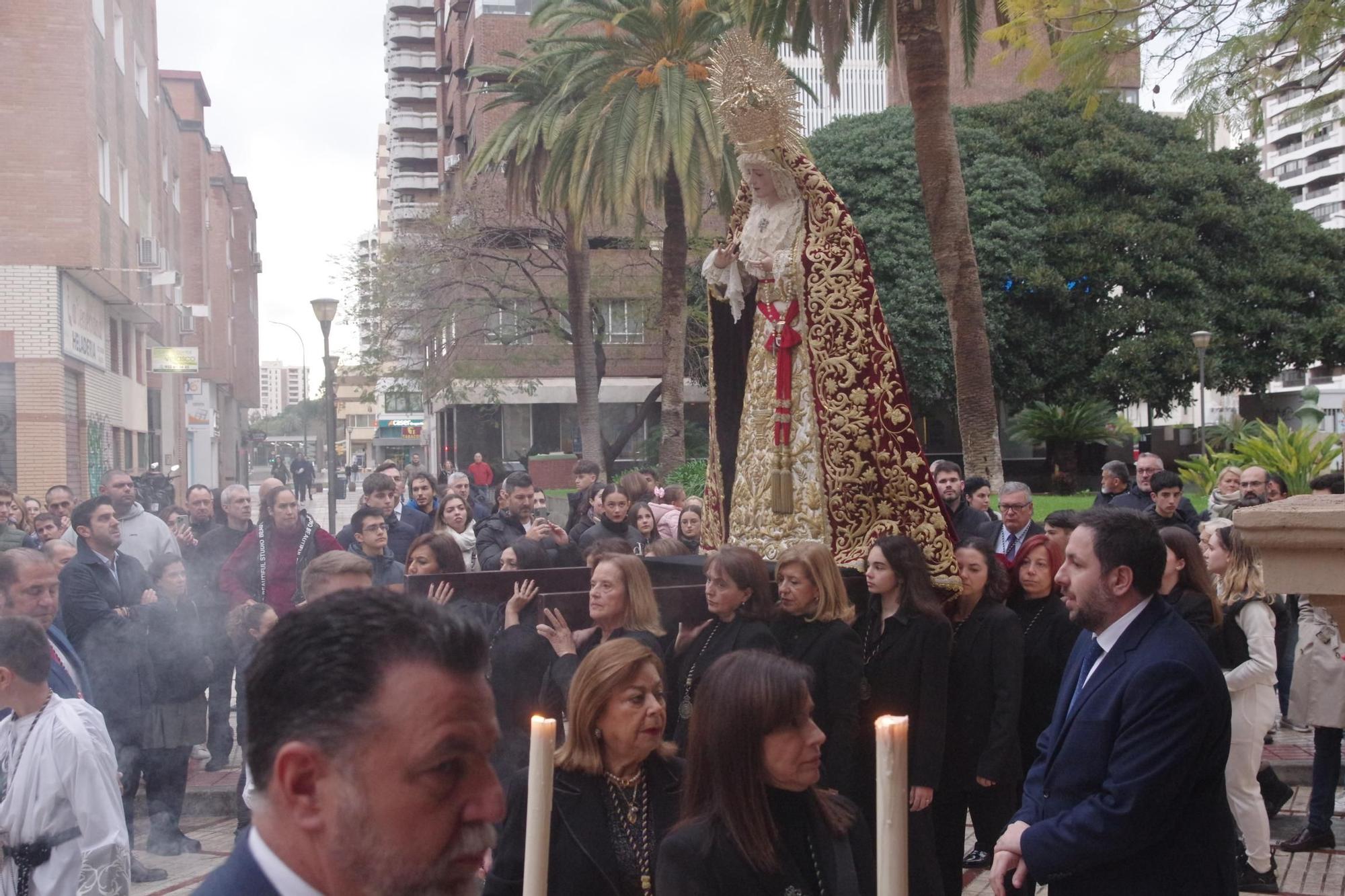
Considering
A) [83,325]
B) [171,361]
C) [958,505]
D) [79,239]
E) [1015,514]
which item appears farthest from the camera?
[171,361]

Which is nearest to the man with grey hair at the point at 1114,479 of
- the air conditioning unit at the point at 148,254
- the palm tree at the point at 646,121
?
the palm tree at the point at 646,121

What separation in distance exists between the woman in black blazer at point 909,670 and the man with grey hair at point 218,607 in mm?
4166

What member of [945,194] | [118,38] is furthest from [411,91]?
[945,194]

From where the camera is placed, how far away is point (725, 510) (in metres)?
6.97

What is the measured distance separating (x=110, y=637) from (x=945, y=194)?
29.0 ft

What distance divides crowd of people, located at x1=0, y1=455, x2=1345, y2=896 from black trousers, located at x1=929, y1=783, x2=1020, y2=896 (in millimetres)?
11

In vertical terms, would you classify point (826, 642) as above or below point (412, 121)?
below

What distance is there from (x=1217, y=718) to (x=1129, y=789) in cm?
32

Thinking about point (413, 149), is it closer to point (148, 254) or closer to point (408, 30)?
point (408, 30)

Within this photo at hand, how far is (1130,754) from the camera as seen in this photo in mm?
3562

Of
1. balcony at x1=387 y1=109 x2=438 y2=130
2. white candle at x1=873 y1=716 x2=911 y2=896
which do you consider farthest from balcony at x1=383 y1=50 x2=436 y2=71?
white candle at x1=873 y1=716 x2=911 y2=896

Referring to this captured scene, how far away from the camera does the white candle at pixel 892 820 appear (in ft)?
7.60

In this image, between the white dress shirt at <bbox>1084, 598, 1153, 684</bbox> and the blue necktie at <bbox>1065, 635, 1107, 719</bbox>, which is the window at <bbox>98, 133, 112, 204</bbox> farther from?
the white dress shirt at <bbox>1084, 598, 1153, 684</bbox>

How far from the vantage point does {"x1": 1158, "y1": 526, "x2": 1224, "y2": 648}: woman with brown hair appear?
6086mm
